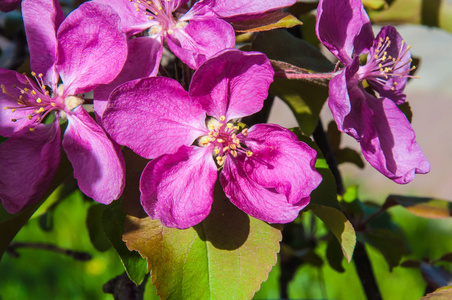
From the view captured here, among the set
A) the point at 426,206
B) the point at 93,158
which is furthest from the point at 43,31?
the point at 426,206

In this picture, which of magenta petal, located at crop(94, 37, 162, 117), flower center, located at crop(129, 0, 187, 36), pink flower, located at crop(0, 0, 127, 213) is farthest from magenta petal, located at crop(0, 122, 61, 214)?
flower center, located at crop(129, 0, 187, 36)

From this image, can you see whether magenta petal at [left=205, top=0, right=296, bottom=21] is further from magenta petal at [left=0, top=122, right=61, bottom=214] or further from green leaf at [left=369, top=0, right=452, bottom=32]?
green leaf at [left=369, top=0, right=452, bottom=32]

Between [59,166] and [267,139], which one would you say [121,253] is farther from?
[267,139]

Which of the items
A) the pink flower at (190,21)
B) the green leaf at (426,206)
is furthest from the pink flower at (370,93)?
the green leaf at (426,206)

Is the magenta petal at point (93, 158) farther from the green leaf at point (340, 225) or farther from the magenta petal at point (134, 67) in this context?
the green leaf at point (340, 225)

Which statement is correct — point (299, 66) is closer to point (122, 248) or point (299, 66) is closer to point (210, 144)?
point (210, 144)
